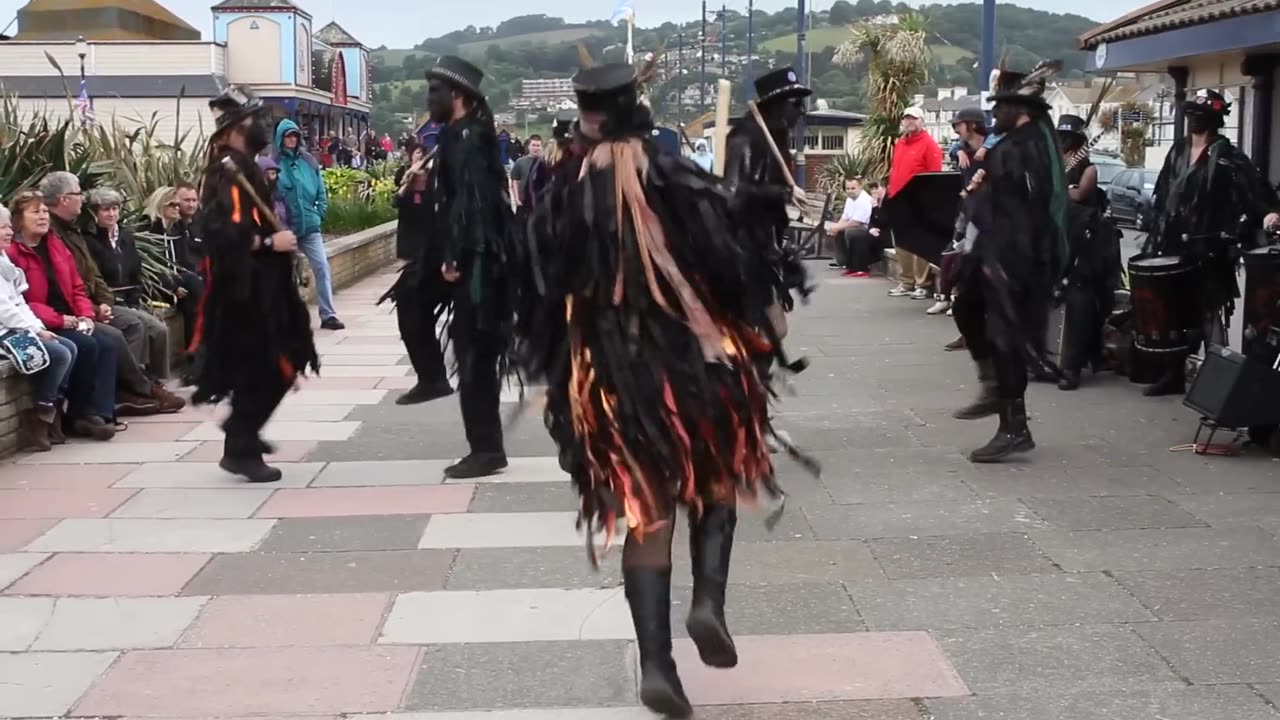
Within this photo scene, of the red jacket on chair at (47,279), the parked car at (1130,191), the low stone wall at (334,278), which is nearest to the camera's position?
the low stone wall at (334,278)

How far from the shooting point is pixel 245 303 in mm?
7145

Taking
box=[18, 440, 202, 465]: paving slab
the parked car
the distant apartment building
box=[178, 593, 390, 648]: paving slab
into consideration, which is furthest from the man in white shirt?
the parked car

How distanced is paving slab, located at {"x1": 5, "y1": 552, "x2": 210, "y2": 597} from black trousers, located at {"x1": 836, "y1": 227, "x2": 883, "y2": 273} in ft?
39.3

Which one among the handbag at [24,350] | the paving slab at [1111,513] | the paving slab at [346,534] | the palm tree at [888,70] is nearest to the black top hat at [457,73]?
the paving slab at [346,534]

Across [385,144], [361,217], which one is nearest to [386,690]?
[361,217]

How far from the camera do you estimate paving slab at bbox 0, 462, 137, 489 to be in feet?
24.1

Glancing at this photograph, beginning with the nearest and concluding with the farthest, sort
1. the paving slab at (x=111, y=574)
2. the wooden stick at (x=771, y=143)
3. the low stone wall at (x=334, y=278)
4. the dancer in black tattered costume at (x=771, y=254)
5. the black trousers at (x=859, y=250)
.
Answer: the dancer in black tattered costume at (x=771, y=254)
the paving slab at (x=111, y=574)
the wooden stick at (x=771, y=143)
the low stone wall at (x=334, y=278)
the black trousers at (x=859, y=250)

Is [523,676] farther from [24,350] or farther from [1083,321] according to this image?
[1083,321]

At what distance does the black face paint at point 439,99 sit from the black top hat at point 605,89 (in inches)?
118

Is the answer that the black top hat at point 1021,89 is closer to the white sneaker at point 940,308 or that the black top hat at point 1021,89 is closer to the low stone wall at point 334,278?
the low stone wall at point 334,278

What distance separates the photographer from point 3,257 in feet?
26.1

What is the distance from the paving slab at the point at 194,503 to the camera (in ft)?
22.2

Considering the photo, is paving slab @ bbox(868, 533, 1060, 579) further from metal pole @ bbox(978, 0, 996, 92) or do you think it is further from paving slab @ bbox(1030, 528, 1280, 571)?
metal pole @ bbox(978, 0, 996, 92)

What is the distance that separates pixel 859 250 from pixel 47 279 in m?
11.0
